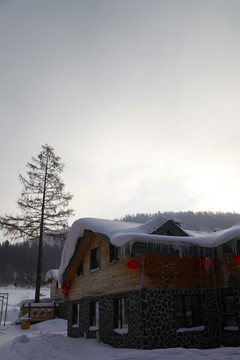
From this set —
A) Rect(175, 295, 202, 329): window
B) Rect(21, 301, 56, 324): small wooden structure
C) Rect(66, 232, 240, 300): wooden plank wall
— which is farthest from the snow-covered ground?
Rect(21, 301, 56, 324): small wooden structure

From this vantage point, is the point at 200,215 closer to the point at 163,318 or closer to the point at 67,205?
the point at 67,205

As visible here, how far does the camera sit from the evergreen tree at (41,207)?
2398 centimetres

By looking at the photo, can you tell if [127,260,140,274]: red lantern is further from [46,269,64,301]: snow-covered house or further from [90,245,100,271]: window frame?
[46,269,64,301]: snow-covered house

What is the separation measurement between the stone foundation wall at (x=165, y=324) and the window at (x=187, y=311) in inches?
8.8

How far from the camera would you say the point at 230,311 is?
10.6m

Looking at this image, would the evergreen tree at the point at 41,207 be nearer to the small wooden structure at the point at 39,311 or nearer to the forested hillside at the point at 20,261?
the small wooden structure at the point at 39,311

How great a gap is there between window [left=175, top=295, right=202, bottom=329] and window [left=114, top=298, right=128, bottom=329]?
1955 millimetres

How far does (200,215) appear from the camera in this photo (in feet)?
366

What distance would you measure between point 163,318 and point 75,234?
6.60 metres

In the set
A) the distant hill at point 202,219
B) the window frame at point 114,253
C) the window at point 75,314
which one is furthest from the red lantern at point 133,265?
the distant hill at point 202,219

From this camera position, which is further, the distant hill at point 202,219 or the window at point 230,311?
the distant hill at point 202,219

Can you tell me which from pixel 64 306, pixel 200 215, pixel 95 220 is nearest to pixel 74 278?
pixel 95 220

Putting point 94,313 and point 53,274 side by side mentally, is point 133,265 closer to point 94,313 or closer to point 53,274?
point 94,313

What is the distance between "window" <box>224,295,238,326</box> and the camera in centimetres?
1037
